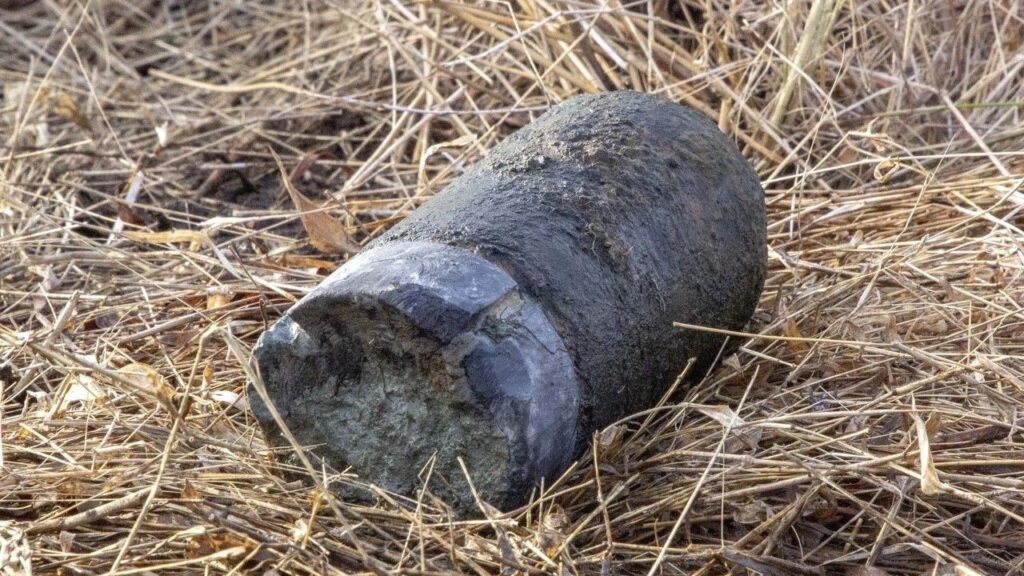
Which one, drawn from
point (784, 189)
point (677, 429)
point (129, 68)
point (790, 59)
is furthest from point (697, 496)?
point (129, 68)

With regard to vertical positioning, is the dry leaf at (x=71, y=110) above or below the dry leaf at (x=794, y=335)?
above

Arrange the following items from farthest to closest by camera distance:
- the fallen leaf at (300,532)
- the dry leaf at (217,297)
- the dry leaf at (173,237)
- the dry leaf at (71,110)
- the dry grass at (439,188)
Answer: the dry leaf at (71,110) < the dry leaf at (173,237) < the dry leaf at (217,297) < the dry grass at (439,188) < the fallen leaf at (300,532)

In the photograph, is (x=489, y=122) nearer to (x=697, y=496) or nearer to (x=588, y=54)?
(x=588, y=54)

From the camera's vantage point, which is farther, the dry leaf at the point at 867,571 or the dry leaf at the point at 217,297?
the dry leaf at the point at 217,297

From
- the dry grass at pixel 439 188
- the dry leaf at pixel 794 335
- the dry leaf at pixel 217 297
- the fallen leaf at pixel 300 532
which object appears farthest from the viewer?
the dry leaf at pixel 217 297

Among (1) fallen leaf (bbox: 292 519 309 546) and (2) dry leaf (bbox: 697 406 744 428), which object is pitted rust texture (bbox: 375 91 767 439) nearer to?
(2) dry leaf (bbox: 697 406 744 428)

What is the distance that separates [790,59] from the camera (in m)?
3.78

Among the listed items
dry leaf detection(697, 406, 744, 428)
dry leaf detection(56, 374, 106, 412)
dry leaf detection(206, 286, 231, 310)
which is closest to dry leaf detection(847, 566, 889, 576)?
dry leaf detection(697, 406, 744, 428)

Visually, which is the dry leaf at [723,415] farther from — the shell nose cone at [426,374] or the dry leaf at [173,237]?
the dry leaf at [173,237]

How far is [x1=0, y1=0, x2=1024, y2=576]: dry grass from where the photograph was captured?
2117mm

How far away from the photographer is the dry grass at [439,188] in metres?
2.12

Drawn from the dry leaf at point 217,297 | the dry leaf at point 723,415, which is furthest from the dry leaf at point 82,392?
the dry leaf at point 723,415

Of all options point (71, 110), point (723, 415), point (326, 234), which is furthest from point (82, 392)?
point (71, 110)

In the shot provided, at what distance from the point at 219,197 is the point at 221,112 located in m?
0.63
